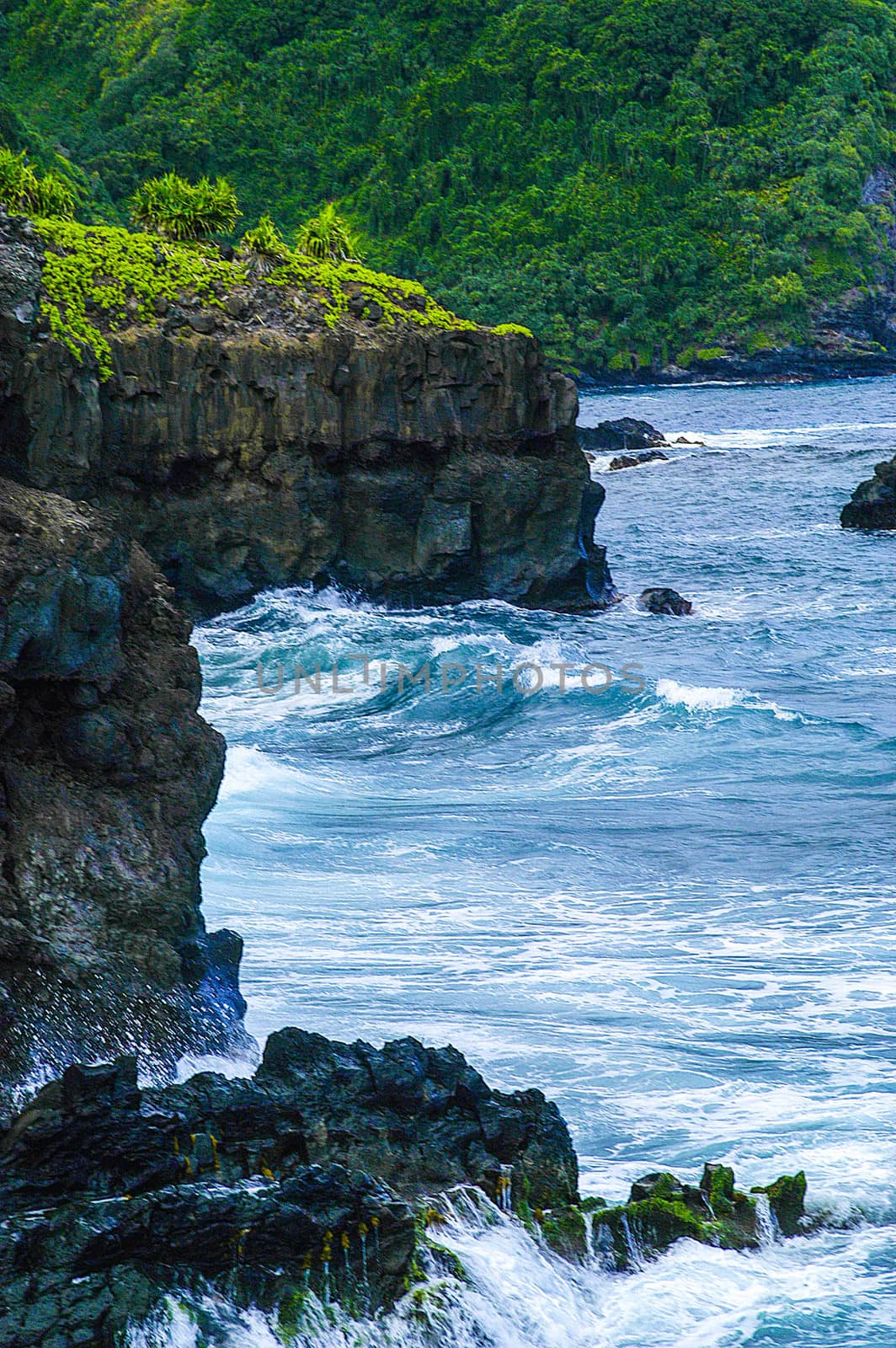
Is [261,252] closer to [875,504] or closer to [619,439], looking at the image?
[875,504]

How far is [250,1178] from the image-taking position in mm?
5832

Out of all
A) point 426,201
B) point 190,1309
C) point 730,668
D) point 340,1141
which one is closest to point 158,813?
point 340,1141

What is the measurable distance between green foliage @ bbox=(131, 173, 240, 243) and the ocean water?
225 inches

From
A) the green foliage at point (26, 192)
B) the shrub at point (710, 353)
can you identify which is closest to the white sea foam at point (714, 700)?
the green foliage at point (26, 192)

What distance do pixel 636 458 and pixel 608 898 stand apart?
115 feet

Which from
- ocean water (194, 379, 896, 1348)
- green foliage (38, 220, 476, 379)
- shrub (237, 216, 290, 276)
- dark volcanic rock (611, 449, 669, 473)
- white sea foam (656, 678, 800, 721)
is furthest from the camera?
dark volcanic rock (611, 449, 669, 473)

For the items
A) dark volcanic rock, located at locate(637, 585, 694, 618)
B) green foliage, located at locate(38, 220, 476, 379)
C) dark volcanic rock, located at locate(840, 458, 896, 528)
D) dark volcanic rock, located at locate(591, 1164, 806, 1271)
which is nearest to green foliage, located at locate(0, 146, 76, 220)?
green foliage, located at locate(38, 220, 476, 379)

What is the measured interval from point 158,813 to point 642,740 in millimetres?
9689

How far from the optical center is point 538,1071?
8484 millimetres

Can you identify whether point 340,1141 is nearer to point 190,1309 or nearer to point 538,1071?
point 190,1309

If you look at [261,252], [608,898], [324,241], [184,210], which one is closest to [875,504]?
[324,241]

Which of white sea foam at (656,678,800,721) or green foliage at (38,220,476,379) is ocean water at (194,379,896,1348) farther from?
green foliage at (38,220,476,379)

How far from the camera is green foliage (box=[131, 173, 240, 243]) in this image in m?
22.0

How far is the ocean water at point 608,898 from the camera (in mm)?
6402
